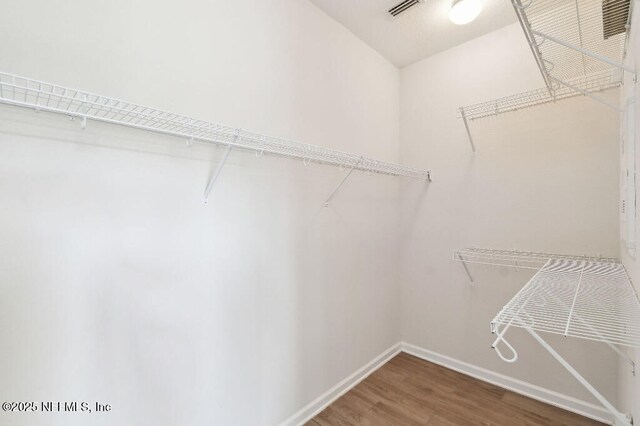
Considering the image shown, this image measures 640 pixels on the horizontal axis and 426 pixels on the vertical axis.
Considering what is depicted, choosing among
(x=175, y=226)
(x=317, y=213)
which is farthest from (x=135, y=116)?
(x=317, y=213)

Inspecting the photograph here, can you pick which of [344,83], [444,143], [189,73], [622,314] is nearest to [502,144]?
[444,143]

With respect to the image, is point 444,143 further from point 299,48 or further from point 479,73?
point 299,48

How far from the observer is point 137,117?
3.62 ft

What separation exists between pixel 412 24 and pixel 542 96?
3.45ft

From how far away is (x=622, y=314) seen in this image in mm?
879

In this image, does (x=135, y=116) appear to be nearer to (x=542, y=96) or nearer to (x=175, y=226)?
(x=175, y=226)

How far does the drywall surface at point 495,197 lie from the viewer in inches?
70.7

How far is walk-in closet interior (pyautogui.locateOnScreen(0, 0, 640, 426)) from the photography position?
95 cm

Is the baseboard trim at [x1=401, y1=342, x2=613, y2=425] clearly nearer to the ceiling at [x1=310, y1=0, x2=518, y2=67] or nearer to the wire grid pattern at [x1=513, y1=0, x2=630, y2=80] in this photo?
the wire grid pattern at [x1=513, y1=0, x2=630, y2=80]

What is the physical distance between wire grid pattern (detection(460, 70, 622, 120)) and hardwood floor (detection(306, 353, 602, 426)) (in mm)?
2010

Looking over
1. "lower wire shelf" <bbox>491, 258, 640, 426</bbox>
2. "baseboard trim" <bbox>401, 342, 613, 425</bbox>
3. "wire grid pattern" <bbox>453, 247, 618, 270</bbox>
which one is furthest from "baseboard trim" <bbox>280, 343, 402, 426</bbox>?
"lower wire shelf" <bbox>491, 258, 640, 426</bbox>

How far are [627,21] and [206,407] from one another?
256cm

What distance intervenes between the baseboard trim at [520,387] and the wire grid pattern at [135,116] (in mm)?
1857

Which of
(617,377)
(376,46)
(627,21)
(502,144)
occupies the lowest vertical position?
(617,377)
